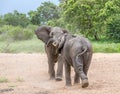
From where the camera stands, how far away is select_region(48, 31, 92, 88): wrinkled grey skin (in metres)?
9.52

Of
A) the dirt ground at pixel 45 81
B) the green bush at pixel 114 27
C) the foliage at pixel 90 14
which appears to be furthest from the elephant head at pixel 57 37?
the foliage at pixel 90 14

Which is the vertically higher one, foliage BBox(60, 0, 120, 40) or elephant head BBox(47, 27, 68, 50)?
foliage BBox(60, 0, 120, 40)

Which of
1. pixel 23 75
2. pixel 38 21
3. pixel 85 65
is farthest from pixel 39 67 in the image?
pixel 38 21

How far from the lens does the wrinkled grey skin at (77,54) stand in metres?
9.52

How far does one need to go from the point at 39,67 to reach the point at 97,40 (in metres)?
21.9

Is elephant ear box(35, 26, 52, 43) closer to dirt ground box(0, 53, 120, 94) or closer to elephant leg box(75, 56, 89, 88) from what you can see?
dirt ground box(0, 53, 120, 94)

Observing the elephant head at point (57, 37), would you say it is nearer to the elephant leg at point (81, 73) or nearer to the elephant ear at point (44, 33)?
the elephant ear at point (44, 33)

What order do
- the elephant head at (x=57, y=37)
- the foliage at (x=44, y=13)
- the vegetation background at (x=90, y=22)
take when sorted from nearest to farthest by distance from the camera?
the elephant head at (x=57, y=37) → the vegetation background at (x=90, y=22) → the foliage at (x=44, y=13)

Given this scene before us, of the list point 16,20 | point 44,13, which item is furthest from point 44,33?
point 44,13

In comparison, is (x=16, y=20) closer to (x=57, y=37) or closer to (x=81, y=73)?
(x=57, y=37)

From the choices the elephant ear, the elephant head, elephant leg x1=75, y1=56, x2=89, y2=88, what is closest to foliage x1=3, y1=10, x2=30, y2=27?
the elephant ear

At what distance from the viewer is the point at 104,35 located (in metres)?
37.1

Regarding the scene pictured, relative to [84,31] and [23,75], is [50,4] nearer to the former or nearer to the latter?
[84,31]

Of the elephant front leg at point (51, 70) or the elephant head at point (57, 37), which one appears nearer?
the elephant head at point (57, 37)
